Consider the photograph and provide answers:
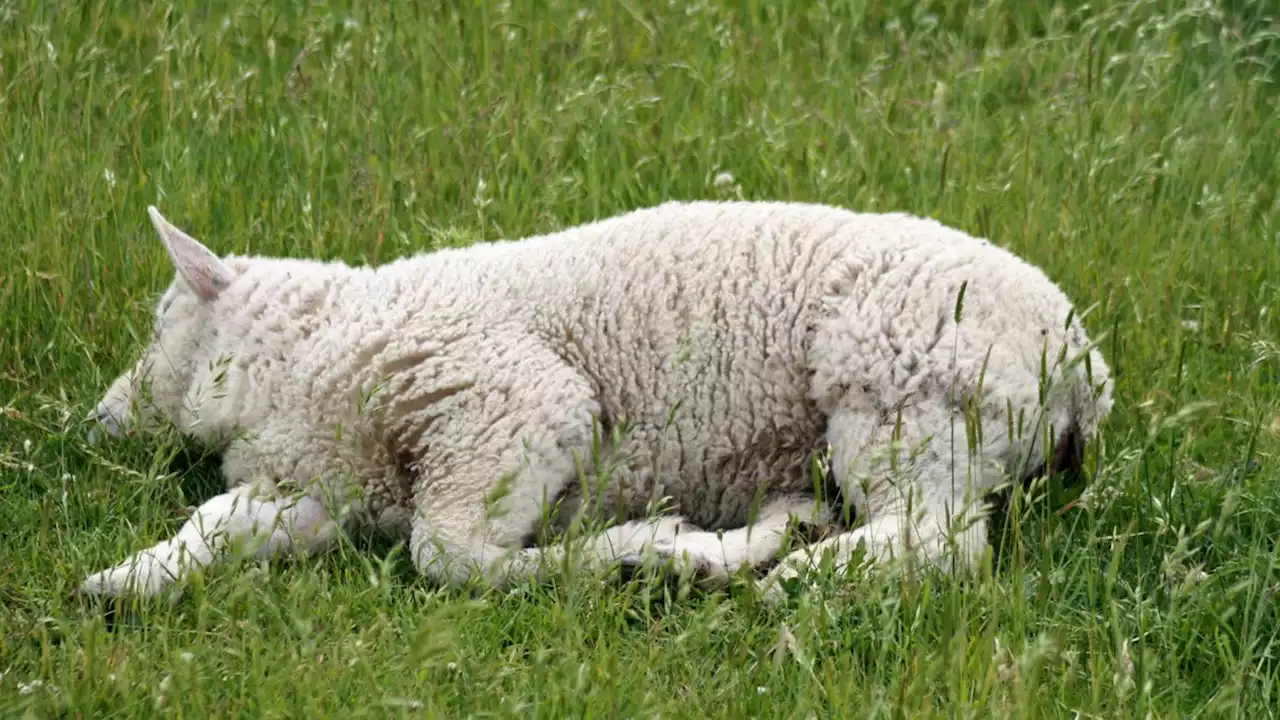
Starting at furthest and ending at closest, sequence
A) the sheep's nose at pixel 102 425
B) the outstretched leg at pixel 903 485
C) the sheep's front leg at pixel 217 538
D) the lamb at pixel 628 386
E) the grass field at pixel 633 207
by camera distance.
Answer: the sheep's nose at pixel 102 425, the lamb at pixel 628 386, the outstretched leg at pixel 903 485, the sheep's front leg at pixel 217 538, the grass field at pixel 633 207

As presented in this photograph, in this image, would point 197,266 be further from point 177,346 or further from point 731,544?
point 731,544

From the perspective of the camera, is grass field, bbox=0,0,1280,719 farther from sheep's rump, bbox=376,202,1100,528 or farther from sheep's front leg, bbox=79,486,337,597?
sheep's rump, bbox=376,202,1100,528

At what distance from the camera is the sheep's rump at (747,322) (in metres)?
3.77

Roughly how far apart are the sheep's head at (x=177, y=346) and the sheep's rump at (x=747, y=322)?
20.6 inches

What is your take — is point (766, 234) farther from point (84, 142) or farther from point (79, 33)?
point (79, 33)

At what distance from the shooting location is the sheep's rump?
3.77 m

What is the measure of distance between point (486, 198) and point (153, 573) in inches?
90.6

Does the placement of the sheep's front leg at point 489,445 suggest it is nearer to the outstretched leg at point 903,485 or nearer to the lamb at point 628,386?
the lamb at point 628,386

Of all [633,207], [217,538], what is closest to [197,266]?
[217,538]

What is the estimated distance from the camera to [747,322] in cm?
394

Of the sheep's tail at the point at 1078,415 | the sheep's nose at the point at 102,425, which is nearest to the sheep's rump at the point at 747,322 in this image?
the sheep's tail at the point at 1078,415

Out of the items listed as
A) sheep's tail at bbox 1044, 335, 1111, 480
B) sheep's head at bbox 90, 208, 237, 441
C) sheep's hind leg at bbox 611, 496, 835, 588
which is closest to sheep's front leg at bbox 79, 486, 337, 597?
sheep's head at bbox 90, 208, 237, 441

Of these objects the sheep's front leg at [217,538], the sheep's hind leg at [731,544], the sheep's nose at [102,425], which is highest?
the sheep's nose at [102,425]

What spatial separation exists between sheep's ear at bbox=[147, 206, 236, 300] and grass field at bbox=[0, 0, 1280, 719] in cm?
36
